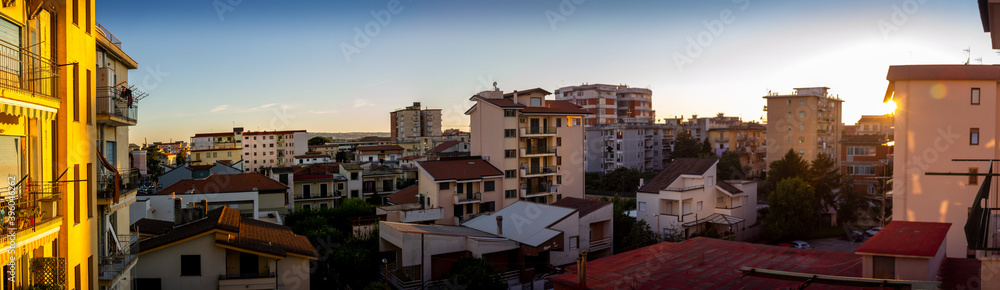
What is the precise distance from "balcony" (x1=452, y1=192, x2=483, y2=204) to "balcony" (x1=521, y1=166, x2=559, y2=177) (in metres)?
3.69

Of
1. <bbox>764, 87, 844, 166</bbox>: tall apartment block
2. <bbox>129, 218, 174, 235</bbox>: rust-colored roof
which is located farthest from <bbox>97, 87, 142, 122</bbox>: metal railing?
<bbox>764, 87, 844, 166</bbox>: tall apartment block

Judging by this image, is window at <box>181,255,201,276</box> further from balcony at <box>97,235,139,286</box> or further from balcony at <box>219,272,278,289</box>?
balcony at <box>97,235,139,286</box>

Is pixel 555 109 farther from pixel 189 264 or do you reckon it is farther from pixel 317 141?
A: pixel 317 141

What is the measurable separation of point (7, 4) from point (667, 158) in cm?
6500

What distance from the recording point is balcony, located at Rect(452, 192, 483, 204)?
1180 inches

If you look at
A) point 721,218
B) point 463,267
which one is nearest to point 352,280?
point 463,267

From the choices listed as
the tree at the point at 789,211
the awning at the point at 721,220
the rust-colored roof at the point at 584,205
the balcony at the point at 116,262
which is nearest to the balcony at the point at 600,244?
the rust-colored roof at the point at 584,205

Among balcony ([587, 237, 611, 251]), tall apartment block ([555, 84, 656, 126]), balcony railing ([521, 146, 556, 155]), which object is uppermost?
tall apartment block ([555, 84, 656, 126])

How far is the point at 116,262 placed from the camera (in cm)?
1042

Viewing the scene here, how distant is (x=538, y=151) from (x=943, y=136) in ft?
66.5

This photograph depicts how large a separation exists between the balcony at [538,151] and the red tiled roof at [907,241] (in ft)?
72.5

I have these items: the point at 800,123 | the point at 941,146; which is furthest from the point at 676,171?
the point at 800,123

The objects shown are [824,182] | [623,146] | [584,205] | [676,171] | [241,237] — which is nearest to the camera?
[241,237]

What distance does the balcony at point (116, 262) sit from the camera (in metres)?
9.40
